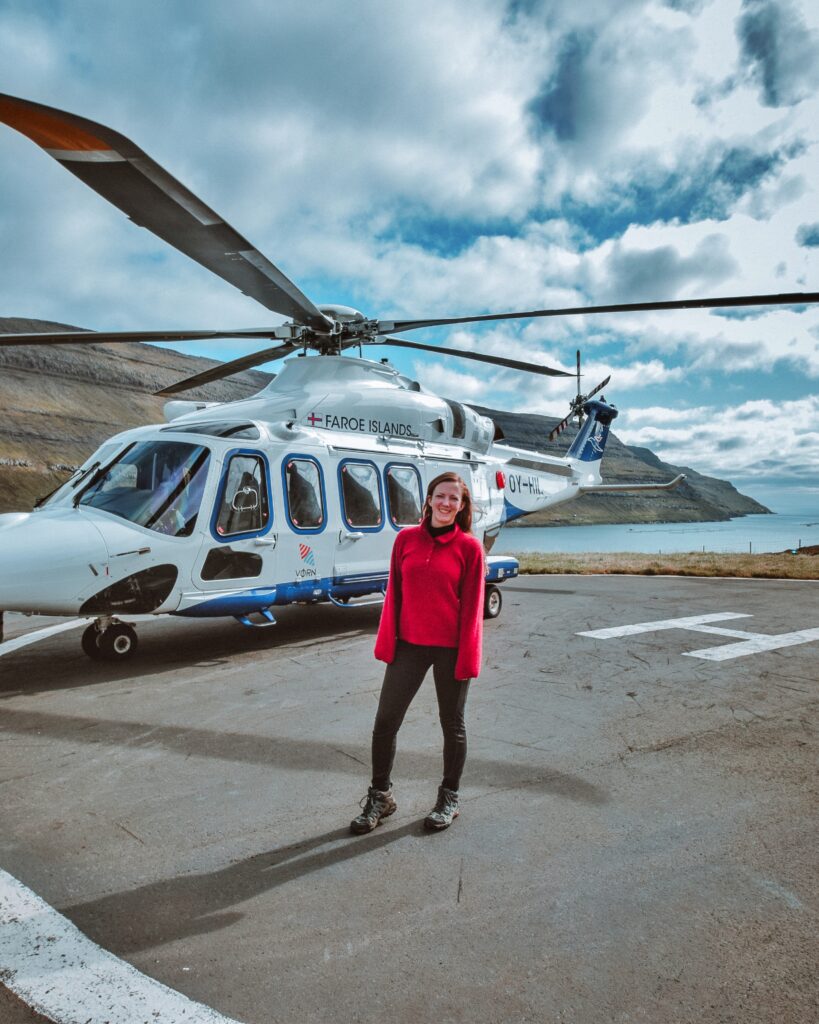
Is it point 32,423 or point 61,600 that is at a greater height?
point 32,423

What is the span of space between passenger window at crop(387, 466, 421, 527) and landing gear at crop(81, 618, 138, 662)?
3551 millimetres

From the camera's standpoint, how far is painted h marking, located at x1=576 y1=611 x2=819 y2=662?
22.2 feet

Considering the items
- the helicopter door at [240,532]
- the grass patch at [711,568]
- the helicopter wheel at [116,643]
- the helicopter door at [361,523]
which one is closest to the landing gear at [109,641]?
the helicopter wheel at [116,643]

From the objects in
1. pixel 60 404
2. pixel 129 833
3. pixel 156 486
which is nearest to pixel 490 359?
pixel 156 486

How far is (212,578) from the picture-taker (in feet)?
22.2

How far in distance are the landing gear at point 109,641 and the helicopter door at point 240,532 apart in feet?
3.03

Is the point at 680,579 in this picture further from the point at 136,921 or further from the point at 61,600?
the point at 136,921

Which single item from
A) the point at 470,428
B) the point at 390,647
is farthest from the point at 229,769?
the point at 470,428

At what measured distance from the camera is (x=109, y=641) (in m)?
6.58

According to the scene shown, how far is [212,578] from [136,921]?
457 cm

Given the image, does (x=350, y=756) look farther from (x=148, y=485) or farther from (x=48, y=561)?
(x=148, y=485)

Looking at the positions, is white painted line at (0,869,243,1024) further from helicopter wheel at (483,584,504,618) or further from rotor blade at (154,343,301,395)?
rotor blade at (154,343,301,395)

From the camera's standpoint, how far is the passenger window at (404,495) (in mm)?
8805

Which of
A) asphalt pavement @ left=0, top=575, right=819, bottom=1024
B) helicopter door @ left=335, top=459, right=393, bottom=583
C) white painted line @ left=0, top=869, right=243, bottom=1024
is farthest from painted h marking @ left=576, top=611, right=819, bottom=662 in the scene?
white painted line @ left=0, top=869, right=243, bottom=1024
